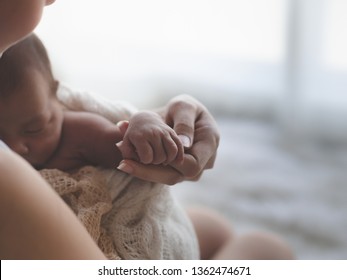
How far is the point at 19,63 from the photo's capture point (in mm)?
785

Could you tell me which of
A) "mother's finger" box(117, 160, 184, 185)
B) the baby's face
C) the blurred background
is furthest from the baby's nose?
the blurred background

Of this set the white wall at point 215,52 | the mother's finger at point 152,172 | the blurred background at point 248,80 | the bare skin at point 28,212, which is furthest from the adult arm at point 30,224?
the white wall at point 215,52

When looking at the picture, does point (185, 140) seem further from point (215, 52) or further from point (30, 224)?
point (215, 52)

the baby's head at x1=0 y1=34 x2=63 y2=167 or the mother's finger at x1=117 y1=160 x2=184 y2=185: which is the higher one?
the baby's head at x1=0 y1=34 x2=63 y2=167

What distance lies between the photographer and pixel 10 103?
0.78 m

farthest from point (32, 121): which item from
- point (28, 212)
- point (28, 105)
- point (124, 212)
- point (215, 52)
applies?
point (215, 52)

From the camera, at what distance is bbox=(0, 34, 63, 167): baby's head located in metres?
0.78

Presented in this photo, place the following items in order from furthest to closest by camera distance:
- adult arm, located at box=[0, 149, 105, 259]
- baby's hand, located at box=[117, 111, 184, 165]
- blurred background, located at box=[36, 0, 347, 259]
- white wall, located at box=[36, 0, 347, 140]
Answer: white wall, located at box=[36, 0, 347, 140], blurred background, located at box=[36, 0, 347, 259], baby's hand, located at box=[117, 111, 184, 165], adult arm, located at box=[0, 149, 105, 259]

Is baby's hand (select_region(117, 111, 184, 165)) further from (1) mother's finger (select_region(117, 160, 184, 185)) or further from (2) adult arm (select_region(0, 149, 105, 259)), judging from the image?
(2) adult arm (select_region(0, 149, 105, 259))

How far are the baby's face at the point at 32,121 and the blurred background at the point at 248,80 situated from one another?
32.2 inches

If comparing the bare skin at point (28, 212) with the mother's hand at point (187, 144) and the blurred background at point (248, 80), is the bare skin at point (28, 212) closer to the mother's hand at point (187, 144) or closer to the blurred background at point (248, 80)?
the mother's hand at point (187, 144)

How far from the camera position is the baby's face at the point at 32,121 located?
2.57 feet

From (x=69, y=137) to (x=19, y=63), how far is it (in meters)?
0.12

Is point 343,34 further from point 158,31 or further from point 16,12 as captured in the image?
point 16,12
